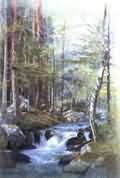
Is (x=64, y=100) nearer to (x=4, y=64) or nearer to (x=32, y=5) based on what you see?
(x=4, y=64)

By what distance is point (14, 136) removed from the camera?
1.44m

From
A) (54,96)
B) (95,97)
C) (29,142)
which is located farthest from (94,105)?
(29,142)

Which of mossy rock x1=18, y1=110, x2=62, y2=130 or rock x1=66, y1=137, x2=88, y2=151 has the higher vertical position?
mossy rock x1=18, y1=110, x2=62, y2=130

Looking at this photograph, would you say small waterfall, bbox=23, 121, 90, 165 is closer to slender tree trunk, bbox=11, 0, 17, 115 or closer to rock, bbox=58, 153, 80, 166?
rock, bbox=58, 153, 80, 166

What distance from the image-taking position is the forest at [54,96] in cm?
142

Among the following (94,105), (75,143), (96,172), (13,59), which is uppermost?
(13,59)

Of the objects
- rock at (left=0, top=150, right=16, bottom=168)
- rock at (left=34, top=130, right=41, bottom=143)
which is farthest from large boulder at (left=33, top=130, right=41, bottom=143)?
rock at (left=0, top=150, right=16, bottom=168)

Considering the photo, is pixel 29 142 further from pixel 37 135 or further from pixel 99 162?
pixel 99 162

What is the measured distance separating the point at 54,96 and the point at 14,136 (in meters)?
0.21

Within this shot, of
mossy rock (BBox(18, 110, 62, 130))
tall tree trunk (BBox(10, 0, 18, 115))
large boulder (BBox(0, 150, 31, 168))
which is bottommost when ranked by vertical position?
large boulder (BBox(0, 150, 31, 168))

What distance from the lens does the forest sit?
1.42 metres

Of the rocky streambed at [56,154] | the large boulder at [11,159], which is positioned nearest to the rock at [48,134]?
the rocky streambed at [56,154]

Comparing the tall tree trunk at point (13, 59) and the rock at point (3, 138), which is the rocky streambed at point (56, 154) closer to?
the rock at point (3, 138)

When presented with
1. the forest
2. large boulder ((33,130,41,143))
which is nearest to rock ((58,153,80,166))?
the forest
